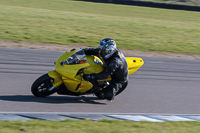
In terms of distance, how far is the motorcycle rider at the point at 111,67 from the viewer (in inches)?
293

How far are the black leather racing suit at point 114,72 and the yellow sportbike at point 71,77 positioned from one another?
13 cm

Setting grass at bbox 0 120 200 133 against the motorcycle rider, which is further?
the motorcycle rider

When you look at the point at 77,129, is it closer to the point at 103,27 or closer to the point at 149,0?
the point at 103,27

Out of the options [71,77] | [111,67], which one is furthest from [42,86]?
[111,67]

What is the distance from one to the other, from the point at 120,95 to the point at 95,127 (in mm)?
3127

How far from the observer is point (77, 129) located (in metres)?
5.46

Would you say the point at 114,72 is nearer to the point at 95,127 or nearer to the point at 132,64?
the point at 132,64

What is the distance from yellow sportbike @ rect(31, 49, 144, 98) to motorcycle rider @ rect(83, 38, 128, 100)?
12 centimetres

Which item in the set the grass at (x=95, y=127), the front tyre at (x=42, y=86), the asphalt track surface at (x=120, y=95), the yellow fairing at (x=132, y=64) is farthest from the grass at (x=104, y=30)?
the grass at (x=95, y=127)

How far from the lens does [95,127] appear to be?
5676mm

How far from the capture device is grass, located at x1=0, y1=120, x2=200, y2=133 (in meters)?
5.29

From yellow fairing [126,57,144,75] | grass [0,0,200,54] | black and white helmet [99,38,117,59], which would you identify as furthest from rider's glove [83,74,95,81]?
grass [0,0,200,54]

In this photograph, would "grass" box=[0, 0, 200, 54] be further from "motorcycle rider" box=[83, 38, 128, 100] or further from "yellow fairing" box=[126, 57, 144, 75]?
"motorcycle rider" box=[83, 38, 128, 100]

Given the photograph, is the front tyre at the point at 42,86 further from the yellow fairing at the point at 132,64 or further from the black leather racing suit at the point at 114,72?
the yellow fairing at the point at 132,64
